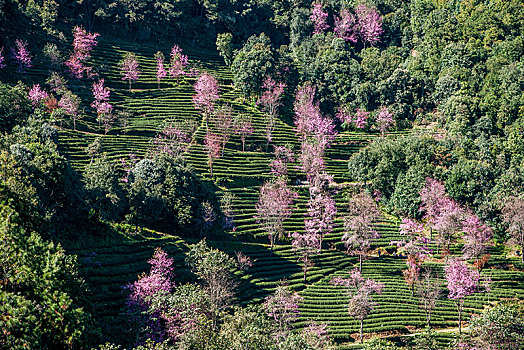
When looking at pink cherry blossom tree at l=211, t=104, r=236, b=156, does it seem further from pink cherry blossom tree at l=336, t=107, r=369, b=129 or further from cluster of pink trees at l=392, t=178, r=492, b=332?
cluster of pink trees at l=392, t=178, r=492, b=332

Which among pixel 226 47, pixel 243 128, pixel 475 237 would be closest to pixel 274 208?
pixel 243 128

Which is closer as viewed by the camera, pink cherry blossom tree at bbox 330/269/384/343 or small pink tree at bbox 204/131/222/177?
pink cherry blossom tree at bbox 330/269/384/343

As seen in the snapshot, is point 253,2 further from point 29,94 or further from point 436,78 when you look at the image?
point 29,94

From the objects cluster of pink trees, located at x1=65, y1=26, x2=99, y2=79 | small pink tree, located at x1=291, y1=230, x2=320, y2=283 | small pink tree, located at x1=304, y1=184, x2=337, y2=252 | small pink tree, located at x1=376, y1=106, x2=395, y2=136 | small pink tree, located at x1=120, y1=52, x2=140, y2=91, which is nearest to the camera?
small pink tree, located at x1=291, y1=230, x2=320, y2=283

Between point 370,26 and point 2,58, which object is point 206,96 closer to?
point 2,58

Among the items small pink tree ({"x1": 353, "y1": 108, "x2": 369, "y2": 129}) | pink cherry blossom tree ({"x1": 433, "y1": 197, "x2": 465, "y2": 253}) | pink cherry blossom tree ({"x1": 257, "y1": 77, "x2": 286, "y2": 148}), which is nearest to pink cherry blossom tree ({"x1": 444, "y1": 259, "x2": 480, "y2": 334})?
pink cherry blossom tree ({"x1": 433, "y1": 197, "x2": 465, "y2": 253})

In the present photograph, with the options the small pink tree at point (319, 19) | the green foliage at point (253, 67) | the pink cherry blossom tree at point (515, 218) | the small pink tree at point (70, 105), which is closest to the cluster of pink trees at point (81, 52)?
the small pink tree at point (70, 105)
